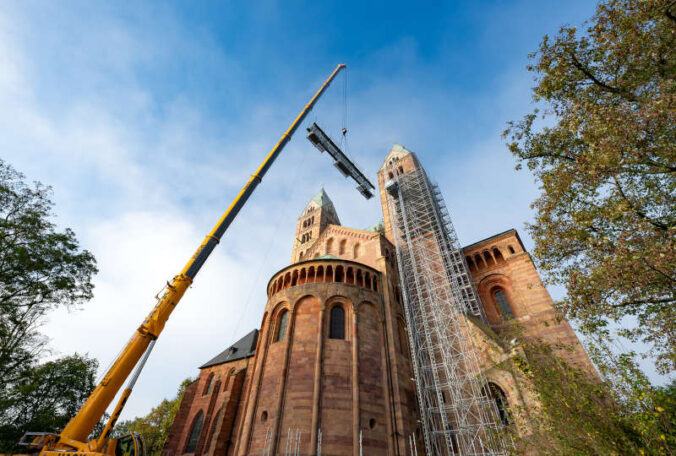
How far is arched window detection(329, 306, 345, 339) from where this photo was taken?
1903 centimetres

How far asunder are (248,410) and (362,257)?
45.3ft

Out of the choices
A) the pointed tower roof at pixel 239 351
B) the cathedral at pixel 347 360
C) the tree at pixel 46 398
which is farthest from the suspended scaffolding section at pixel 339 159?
the tree at pixel 46 398

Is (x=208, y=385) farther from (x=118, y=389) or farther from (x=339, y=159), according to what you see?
(x=339, y=159)

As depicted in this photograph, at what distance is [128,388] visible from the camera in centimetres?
1124

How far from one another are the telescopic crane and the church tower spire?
20.7 m

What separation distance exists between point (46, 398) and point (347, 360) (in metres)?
25.8

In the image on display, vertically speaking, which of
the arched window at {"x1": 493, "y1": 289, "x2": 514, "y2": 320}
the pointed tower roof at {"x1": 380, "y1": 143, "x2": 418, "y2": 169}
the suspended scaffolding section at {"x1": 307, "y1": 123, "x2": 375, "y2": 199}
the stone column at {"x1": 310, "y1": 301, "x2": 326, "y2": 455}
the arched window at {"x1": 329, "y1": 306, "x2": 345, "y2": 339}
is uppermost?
the pointed tower roof at {"x1": 380, "y1": 143, "x2": 418, "y2": 169}

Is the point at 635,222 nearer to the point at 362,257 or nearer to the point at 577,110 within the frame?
the point at 577,110

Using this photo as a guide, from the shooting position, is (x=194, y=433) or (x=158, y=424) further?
(x=158, y=424)

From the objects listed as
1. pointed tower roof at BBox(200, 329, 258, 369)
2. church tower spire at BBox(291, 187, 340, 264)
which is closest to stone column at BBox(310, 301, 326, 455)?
pointed tower roof at BBox(200, 329, 258, 369)

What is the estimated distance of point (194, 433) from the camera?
80.8 ft

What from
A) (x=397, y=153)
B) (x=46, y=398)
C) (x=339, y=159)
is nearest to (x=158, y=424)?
(x=46, y=398)

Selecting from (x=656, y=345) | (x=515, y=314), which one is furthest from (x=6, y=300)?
(x=515, y=314)

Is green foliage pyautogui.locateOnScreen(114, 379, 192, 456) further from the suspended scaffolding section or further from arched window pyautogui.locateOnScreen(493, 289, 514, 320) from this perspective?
arched window pyautogui.locateOnScreen(493, 289, 514, 320)
